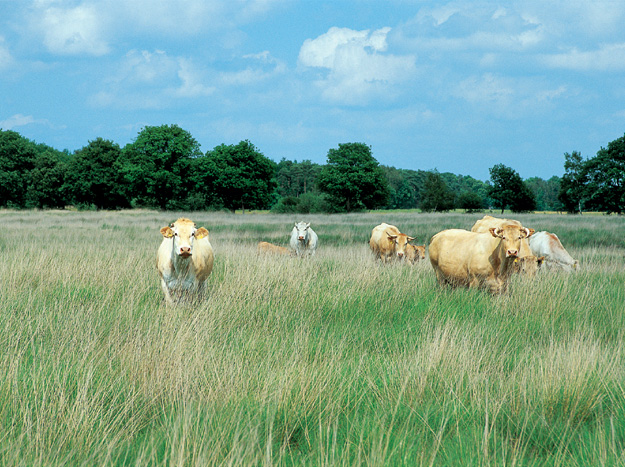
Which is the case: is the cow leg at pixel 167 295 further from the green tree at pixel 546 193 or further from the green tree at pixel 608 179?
the green tree at pixel 546 193

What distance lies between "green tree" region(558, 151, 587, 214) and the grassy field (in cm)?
6315

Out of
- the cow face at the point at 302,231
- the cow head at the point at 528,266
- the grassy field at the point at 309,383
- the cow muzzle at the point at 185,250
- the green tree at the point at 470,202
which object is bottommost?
the grassy field at the point at 309,383

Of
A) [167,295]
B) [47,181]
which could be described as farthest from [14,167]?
[167,295]

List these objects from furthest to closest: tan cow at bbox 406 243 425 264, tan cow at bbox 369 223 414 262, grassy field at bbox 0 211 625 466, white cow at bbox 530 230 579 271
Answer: tan cow at bbox 369 223 414 262
tan cow at bbox 406 243 425 264
white cow at bbox 530 230 579 271
grassy field at bbox 0 211 625 466

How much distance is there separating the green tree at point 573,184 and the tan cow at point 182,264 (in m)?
63.9

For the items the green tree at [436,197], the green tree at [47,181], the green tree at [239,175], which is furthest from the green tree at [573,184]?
the green tree at [47,181]

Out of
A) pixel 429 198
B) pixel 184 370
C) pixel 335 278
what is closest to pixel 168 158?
pixel 429 198

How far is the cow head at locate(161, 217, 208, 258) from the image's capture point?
6.38 meters

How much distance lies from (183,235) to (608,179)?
215 ft

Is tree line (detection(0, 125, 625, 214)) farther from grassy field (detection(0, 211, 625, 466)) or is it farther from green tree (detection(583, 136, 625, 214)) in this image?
grassy field (detection(0, 211, 625, 466))

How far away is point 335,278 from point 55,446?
6.41 m

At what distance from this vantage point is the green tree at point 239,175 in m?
60.0

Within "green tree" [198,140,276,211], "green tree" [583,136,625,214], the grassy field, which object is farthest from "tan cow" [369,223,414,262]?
"green tree" [583,136,625,214]

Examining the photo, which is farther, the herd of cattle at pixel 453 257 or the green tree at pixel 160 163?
the green tree at pixel 160 163
